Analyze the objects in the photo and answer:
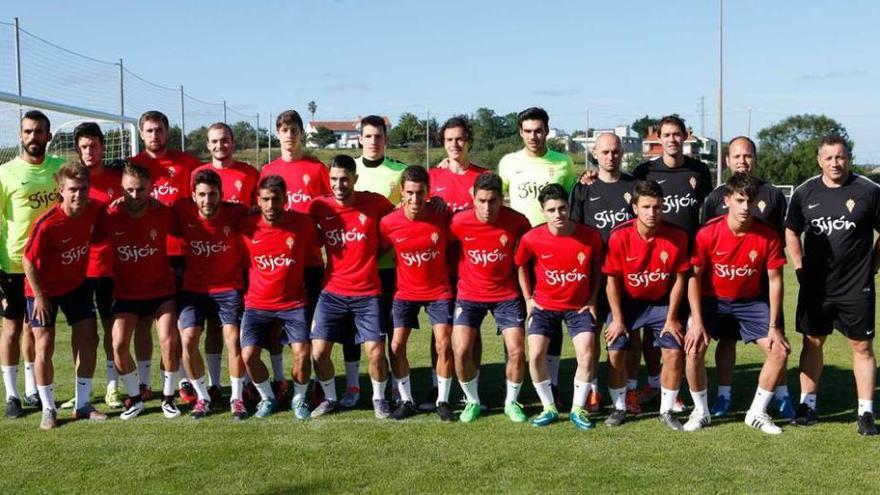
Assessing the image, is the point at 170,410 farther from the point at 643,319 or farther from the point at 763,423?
the point at 763,423

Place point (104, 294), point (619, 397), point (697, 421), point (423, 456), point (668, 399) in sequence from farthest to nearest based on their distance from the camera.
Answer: point (104, 294), point (619, 397), point (668, 399), point (697, 421), point (423, 456)

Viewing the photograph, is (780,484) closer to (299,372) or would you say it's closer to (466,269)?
(466,269)

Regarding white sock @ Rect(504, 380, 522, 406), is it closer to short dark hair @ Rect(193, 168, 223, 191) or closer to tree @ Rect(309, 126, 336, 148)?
short dark hair @ Rect(193, 168, 223, 191)

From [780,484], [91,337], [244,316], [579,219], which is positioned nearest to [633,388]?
[579,219]

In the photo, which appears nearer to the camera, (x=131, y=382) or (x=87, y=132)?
(x=131, y=382)

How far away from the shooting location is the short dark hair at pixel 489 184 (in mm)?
5570

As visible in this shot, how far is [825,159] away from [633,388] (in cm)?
209

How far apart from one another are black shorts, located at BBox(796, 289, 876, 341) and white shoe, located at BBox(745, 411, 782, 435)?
2.17 feet

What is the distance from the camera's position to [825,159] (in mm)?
5352

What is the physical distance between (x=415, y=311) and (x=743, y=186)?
2389 mm

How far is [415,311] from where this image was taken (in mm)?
5867

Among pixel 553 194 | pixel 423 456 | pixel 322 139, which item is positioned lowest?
pixel 423 456

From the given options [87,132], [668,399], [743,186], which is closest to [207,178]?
[87,132]

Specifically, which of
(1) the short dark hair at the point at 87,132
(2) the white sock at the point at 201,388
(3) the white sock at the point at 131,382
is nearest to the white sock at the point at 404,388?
(2) the white sock at the point at 201,388
